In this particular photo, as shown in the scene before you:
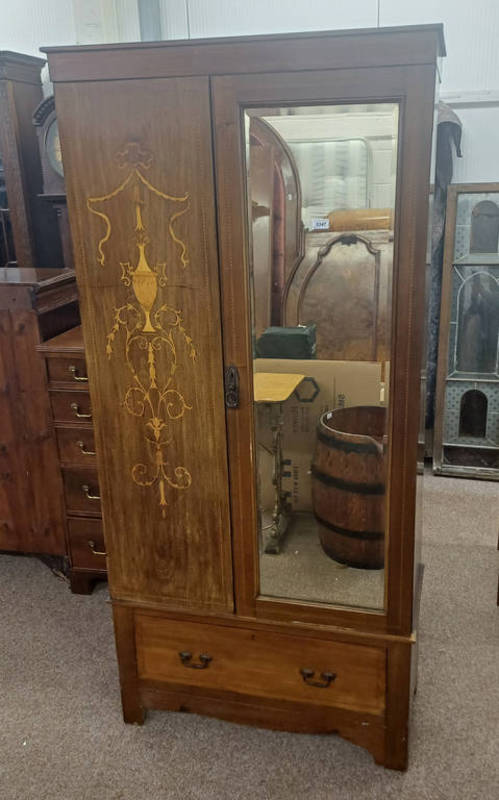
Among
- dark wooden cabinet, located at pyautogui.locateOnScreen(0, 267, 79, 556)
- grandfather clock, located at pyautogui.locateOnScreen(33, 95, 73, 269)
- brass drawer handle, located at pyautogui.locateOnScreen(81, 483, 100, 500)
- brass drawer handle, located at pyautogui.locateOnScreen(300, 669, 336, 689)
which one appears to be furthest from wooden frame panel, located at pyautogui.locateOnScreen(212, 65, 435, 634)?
grandfather clock, located at pyautogui.locateOnScreen(33, 95, 73, 269)

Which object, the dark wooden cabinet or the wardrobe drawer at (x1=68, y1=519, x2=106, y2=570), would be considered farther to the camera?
the wardrobe drawer at (x1=68, y1=519, x2=106, y2=570)

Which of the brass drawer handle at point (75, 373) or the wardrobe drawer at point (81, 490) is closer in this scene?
the brass drawer handle at point (75, 373)

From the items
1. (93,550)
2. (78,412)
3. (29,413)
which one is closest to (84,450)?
(78,412)

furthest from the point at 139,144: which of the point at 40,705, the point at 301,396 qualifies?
the point at 40,705

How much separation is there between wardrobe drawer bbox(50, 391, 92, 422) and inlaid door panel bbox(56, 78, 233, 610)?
2.31ft

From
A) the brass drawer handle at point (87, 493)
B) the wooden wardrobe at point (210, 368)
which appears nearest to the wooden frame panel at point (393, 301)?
the wooden wardrobe at point (210, 368)

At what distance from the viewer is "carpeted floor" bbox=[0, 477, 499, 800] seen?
1.74 m

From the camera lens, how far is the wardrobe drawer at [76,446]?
7.99ft

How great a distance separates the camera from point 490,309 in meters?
3.28

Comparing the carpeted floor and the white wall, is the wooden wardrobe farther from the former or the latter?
the white wall

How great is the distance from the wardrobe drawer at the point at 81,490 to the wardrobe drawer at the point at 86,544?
0.17 ft

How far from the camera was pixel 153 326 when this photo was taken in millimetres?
1591

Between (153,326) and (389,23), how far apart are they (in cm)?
228

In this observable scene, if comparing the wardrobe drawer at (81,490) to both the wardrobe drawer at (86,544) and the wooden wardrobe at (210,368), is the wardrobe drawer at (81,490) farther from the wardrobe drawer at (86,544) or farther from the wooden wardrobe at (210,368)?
the wooden wardrobe at (210,368)
